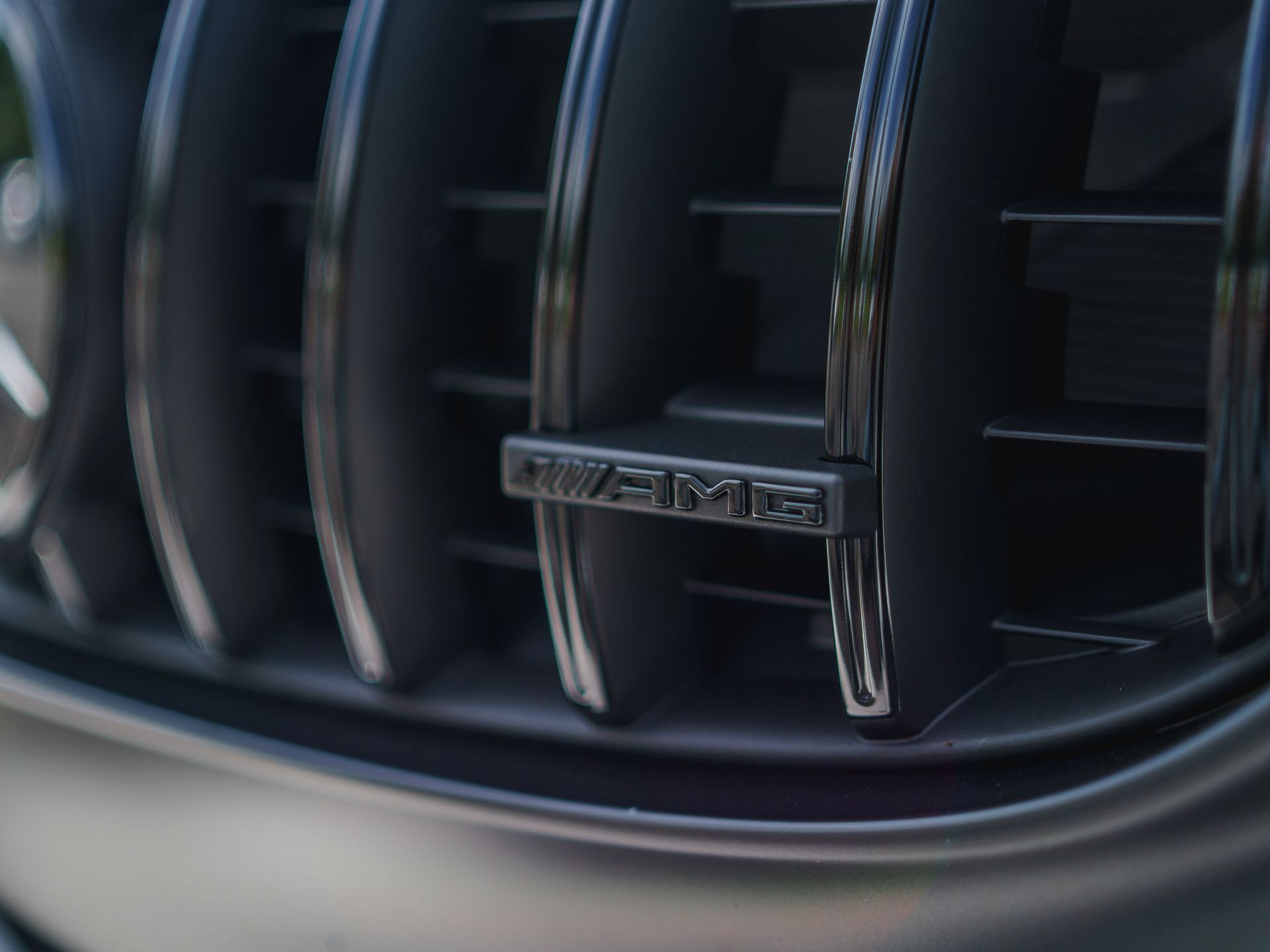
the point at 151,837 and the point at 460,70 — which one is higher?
the point at 460,70

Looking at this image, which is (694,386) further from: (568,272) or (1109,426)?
(1109,426)

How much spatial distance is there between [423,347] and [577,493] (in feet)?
1.02

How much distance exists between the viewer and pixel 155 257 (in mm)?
1226

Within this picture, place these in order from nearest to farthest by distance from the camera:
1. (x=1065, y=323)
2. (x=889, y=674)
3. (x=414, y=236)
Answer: (x=889, y=674) < (x=1065, y=323) < (x=414, y=236)

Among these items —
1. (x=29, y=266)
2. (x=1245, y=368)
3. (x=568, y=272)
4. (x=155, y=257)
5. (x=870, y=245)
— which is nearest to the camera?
(x=1245, y=368)

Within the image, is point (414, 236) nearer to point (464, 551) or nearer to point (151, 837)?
point (464, 551)

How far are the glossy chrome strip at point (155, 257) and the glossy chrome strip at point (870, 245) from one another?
717 mm

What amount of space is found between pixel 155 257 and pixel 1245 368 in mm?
991

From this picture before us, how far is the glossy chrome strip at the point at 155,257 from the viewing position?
122 cm

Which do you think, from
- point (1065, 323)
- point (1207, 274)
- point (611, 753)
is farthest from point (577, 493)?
point (1207, 274)

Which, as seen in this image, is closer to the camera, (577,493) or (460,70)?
(577,493)

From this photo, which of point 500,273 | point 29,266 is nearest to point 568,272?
point 500,273

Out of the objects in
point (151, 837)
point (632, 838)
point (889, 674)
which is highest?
point (889, 674)

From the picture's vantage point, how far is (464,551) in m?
1.19
